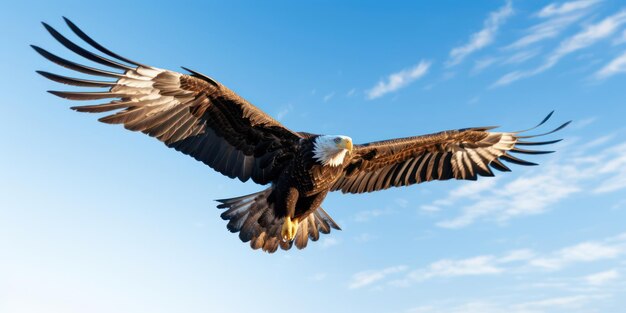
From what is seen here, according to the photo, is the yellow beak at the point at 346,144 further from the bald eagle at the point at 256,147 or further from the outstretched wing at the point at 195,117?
the outstretched wing at the point at 195,117

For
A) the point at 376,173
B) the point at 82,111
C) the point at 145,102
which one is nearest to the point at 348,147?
the point at 376,173

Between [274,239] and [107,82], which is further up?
[107,82]

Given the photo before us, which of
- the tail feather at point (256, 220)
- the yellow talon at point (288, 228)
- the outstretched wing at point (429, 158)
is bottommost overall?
the yellow talon at point (288, 228)

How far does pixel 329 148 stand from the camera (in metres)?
7.46

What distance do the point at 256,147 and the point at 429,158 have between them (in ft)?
8.72

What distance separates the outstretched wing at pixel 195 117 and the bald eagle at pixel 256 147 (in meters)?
0.01

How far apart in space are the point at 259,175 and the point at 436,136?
2.48 m

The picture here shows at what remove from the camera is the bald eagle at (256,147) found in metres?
7.09

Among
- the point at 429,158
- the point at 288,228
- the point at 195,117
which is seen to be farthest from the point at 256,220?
the point at 429,158

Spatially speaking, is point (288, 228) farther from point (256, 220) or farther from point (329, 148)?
point (329, 148)

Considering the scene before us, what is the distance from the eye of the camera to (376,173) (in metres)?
9.02

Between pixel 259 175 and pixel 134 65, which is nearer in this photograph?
pixel 134 65

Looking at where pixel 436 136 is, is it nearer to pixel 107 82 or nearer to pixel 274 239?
pixel 274 239

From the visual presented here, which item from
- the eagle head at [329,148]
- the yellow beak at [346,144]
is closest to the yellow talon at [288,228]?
the eagle head at [329,148]
